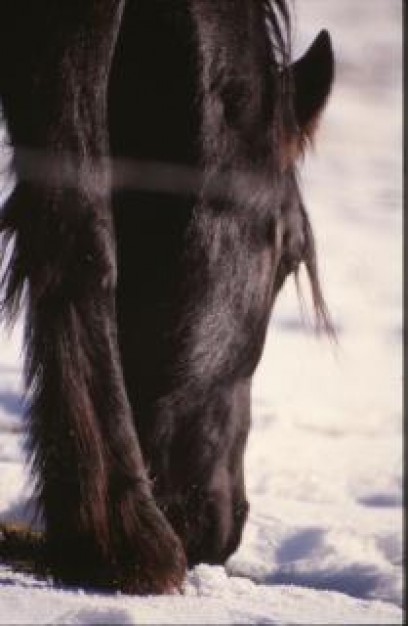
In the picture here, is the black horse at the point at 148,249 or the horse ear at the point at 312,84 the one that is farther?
the horse ear at the point at 312,84

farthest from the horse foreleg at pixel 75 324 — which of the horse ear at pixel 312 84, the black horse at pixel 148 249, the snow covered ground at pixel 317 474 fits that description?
the horse ear at pixel 312 84

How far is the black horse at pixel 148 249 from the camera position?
2.34 m

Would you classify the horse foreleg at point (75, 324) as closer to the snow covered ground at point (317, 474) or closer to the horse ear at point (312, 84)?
the snow covered ground at point (317, 474)

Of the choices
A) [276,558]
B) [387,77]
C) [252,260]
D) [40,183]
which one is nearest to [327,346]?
[276,558]

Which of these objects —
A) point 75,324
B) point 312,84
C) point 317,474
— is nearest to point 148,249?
point 75,324

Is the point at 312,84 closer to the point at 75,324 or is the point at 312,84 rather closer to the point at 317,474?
the point at 75,324

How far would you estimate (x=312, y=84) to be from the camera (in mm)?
3084

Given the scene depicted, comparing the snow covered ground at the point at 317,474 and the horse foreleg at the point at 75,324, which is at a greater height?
the horse foreleg at the point at 75,324

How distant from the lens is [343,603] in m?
2.32

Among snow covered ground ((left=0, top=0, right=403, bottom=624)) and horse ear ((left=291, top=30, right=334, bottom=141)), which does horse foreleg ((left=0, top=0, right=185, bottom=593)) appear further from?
horse ear ((left=291, top=30, right=334, bottom=141))

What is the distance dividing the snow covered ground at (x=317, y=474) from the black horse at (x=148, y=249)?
17 centimetres

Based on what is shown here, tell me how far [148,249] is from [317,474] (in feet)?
6.74

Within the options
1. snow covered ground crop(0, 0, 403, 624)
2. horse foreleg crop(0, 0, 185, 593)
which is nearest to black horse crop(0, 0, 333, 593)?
horse foreleg crop(0, 0, 185, 593)

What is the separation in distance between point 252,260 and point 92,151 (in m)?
0.59
